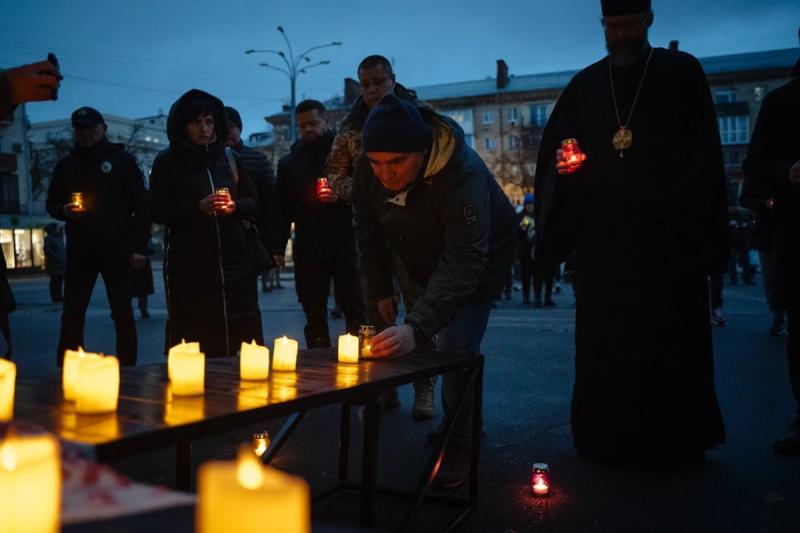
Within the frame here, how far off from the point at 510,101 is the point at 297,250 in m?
55.4

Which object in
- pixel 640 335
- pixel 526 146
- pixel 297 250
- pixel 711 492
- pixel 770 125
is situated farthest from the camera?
pixel 526 146

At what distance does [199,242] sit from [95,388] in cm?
293

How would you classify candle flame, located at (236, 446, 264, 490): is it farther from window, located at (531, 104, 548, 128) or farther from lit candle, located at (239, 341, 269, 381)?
window, located at (531, 104, 548, 128)

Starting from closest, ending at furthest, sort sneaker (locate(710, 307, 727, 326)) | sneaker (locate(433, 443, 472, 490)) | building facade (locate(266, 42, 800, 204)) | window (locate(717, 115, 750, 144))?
sneaker (locate(433, 443, 472, 490))
sneaker (locate(710, 307, 727, 326))
building facade (locate(266, 42, 800, 204))
window (locate(717, 115, 750, 144))

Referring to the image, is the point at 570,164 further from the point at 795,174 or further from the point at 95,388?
the point at 95,388

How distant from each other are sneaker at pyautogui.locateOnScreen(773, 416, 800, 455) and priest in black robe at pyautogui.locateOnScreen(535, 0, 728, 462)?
480mm

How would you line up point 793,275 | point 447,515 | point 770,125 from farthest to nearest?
1. point 770,125
2. point 793,275
3. point 447,515

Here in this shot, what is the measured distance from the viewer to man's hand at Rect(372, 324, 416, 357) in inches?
111

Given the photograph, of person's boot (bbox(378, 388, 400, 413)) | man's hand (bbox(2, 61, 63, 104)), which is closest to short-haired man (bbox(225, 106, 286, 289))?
person's boot (bbox(378, 388, 400, 413))

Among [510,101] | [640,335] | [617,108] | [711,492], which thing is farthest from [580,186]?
[510,101]

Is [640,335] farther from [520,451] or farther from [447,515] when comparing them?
[447,515]

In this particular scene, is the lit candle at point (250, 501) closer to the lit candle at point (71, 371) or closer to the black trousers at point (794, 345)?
the lit candle at point (71, 371)

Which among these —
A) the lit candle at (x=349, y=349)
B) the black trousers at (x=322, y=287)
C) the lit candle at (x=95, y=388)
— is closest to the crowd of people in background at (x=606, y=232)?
the lit candle at (x=349, y=349)

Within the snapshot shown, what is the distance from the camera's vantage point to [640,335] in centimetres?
357
